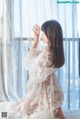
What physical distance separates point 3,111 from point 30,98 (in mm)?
230

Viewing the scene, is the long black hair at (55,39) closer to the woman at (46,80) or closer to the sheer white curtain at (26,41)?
the woman at (46,80)

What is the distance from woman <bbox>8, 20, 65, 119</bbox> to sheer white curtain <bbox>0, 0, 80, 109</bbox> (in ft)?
1.83

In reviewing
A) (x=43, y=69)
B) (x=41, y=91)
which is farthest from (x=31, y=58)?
(x=41, y=91)

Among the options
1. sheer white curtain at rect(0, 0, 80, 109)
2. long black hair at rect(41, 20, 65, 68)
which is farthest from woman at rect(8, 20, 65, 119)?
sheer white curtain at rect(0, 0, 80, 109)

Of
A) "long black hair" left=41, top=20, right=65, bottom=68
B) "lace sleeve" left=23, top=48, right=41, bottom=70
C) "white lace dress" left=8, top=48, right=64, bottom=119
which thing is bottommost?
"white lace dress" left=8, top=48, right=64, bottom=119

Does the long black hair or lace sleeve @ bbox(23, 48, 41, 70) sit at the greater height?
the long black hair

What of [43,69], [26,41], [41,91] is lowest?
[41,91]

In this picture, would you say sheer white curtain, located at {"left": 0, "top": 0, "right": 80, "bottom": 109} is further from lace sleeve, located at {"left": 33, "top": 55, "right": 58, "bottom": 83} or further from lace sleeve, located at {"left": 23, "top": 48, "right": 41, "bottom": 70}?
lace sleeve, located at {"left": 33, "top": 55, "right": 58, "bottom": 83}

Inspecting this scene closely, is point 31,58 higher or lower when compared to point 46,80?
higher

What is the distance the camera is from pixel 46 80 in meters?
1.94

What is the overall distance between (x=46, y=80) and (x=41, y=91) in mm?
90

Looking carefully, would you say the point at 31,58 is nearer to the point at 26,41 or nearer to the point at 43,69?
the point at 43,69

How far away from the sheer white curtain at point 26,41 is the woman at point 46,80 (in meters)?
0.56

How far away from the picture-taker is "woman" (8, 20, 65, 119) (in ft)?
6.27
